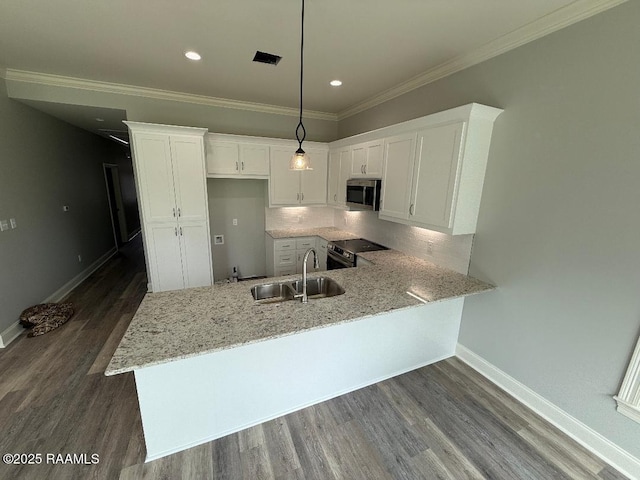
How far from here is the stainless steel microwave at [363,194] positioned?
3078 mm

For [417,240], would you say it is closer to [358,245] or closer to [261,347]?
[358,245]

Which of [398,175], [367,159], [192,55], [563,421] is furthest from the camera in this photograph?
[367,159]

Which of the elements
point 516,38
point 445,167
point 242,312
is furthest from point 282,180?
point 516,38

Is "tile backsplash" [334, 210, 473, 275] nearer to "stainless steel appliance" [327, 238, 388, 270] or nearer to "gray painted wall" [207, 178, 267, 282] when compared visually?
"stainless steel appliance" [327, 238, 388, 270]

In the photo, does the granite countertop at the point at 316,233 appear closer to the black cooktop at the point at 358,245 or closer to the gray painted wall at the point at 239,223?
the black cooktop at the point at 358,245

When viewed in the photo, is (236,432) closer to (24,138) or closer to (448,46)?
(448,46)

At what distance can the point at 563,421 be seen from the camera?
1.93 meters

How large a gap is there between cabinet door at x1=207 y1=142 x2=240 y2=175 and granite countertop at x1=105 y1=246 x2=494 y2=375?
2.11 metres

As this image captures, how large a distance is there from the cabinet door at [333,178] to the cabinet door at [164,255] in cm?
222

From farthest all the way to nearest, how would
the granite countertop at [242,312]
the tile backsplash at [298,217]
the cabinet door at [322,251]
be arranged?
1. the tile backsplash at [298,217]
2. the cabinet door at [322,251]
3. the granite countertop at [242,312]

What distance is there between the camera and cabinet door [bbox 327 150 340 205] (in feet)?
12.9

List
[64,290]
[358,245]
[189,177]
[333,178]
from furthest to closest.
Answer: [333,178]
[64,290]
[358,245]
[189,177]

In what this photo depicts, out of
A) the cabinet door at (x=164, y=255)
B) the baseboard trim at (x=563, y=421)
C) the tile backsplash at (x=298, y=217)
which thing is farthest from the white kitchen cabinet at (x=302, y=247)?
the baseboard trim at (x=563, y=421)

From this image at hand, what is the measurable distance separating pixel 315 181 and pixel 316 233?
839 mm
